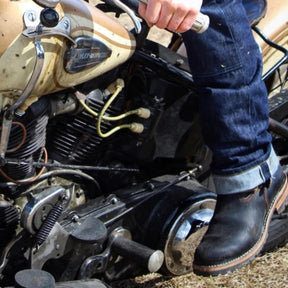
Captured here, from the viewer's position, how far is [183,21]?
1.60 m

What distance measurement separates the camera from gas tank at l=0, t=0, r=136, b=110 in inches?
63.0

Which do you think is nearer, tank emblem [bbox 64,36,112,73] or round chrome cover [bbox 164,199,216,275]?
tank emblem [bbox 64,36,112,73]

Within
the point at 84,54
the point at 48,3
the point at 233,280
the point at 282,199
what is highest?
the point at 48,3

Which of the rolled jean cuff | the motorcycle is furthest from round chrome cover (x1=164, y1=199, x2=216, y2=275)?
the rolled jean cuff

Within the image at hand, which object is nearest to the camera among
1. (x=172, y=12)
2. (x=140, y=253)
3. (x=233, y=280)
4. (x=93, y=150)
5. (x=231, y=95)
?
(x=172, y=12)

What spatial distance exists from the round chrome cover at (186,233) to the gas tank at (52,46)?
0.65m

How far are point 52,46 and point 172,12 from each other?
1.05 ft

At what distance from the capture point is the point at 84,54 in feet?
5.81

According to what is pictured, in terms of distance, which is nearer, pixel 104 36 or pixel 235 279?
pixel 104 36

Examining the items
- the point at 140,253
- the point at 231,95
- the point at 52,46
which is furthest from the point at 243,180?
the point at 52,46

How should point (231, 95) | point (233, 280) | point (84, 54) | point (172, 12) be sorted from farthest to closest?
point (233, 280)
point (231, 95)
point (84, 54)
point (172, 12)

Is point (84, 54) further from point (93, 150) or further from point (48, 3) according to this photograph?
point (93, 150)

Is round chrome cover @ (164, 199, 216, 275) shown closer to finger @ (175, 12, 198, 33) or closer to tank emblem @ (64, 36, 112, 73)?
tank emblem @ (64, 36, 112, 73)

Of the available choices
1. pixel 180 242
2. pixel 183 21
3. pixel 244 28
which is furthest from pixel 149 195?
pixel 183 21
